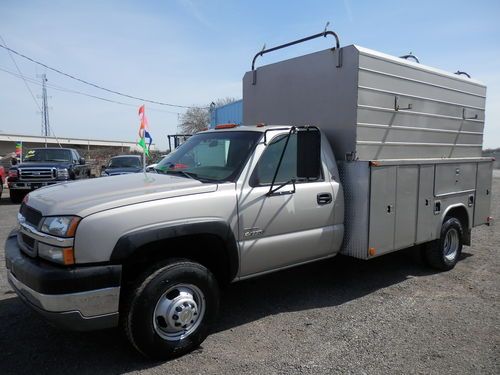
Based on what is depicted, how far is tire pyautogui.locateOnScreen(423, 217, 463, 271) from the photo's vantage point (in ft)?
18.7

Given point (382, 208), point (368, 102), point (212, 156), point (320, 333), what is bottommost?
point (320, 333)

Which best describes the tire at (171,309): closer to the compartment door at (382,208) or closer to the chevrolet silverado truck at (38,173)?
the compartment door at (382,208)

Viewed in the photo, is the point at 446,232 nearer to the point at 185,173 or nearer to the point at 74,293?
the point at 185,173

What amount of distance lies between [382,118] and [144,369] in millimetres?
3768

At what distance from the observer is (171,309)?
10.8 ft

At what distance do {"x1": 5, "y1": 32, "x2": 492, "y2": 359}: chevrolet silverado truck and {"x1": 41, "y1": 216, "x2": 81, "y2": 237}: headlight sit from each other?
0.04 feet

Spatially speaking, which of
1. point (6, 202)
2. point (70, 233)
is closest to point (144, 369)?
point (70, 233)

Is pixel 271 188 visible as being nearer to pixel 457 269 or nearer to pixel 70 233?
pixel 70 233

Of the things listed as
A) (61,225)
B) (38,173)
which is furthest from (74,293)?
(38,173)

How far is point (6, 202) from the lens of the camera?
13141 mm

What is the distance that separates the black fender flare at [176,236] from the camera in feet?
9.78

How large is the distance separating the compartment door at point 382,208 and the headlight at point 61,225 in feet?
10.1

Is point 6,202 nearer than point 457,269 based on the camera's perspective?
No

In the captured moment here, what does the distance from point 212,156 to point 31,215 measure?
5.80ft
